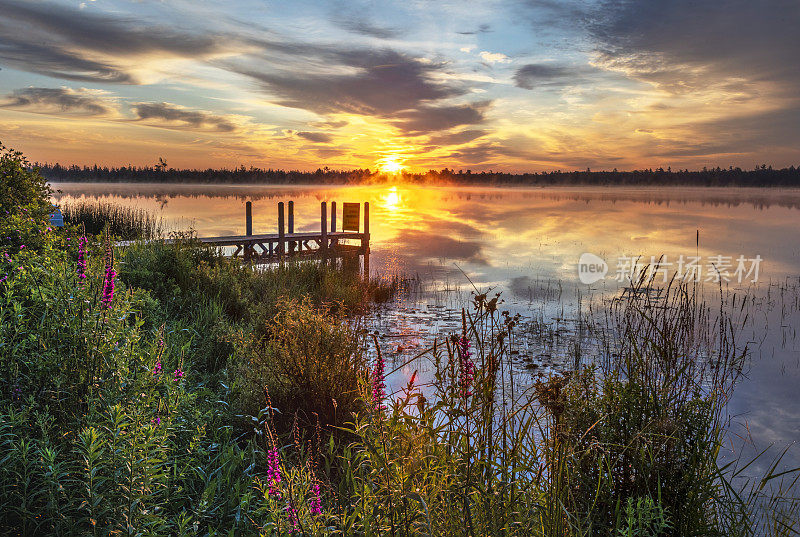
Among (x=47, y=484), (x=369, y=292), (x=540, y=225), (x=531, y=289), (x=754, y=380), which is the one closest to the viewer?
(x=47, y=484)

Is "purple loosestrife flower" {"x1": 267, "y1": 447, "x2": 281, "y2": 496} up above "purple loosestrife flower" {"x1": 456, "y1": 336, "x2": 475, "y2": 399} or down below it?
below

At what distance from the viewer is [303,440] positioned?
14.9 ft

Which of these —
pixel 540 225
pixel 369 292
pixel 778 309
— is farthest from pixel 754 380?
pixel 540 225

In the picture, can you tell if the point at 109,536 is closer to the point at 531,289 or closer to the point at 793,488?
the point at 793,488

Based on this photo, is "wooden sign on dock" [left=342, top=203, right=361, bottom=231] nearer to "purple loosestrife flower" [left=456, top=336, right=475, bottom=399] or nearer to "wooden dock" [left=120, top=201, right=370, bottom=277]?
"wooden dock" [left=120, top=201, right=370, bottom=277]

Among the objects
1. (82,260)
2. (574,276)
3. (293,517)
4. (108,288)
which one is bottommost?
(574,276)

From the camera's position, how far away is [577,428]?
4.09m

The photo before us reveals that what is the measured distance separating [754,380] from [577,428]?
22.7ft

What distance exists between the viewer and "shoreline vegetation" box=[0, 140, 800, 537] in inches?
98.9

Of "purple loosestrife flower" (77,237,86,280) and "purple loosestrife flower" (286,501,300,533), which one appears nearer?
"purple loosestrife flower" (286,501,300,533)

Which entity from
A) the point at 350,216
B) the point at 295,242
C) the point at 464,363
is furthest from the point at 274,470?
the point at 350,216

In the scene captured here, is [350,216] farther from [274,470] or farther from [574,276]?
[274,470]

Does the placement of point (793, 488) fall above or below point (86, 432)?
below

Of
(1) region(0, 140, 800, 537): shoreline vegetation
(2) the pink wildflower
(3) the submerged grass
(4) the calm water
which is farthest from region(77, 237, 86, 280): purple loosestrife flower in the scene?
(3) the submerged grass
